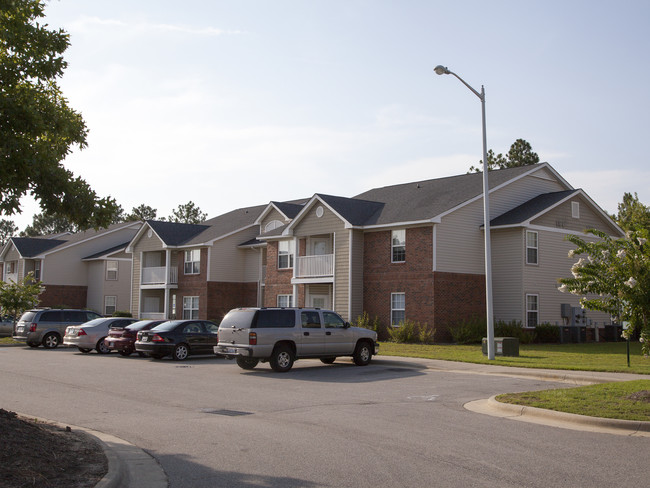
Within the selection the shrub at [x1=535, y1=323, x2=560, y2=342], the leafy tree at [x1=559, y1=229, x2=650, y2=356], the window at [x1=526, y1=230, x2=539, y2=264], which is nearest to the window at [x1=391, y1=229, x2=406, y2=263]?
the window at [x1=526, y1=230, x2=539, y2=264]

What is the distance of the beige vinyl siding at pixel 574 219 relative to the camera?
33219mm

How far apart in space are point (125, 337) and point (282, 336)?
920 cm

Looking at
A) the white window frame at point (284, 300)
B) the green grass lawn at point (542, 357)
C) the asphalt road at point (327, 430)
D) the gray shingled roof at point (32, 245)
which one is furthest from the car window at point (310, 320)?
the gray shingled roof at point (32, 245)

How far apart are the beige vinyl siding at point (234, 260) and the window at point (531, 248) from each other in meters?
18.5

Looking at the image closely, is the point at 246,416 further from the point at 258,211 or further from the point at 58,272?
the point at 58,272

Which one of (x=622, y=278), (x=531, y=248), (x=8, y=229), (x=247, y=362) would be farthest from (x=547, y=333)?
(x=8, y=229)

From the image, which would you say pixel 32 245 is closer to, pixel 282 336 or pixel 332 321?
pixel 332 321

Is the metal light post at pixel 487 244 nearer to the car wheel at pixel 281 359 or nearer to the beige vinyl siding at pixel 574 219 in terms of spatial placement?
the car wheel at pixel 281 359

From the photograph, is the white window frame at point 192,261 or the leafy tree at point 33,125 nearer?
the leafy tree at point 33,125

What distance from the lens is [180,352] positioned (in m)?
23.9

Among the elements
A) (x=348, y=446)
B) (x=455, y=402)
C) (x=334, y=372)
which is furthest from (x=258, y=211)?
(x=348, y=446)

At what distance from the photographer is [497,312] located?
32.8 m

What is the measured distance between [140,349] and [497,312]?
17.1 metres

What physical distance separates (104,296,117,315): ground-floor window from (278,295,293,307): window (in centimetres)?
2191
